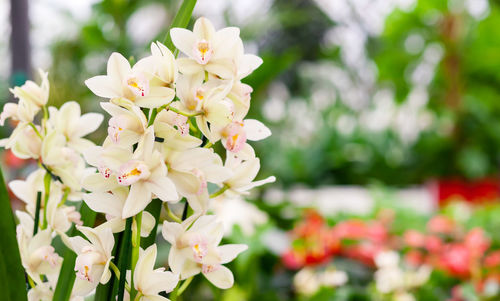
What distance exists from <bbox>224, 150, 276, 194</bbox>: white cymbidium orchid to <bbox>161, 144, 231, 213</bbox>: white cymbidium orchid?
1.0 inches

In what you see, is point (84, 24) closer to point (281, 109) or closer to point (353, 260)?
point (281, 109)

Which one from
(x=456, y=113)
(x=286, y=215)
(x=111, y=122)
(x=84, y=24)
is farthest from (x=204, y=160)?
(x=84, y=24)

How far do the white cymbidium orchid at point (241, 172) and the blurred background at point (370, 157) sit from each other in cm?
44

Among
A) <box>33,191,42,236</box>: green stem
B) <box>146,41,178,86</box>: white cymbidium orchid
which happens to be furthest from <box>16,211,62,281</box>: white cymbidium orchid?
<box>146,41,178,86</box>: white cymbidium orchid

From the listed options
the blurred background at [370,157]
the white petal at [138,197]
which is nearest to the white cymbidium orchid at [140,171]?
the white petal at [138,197]

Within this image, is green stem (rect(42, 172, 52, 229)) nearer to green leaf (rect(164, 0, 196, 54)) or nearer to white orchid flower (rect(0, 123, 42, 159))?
white orchid flower (rect(0, 123, 42, 159))

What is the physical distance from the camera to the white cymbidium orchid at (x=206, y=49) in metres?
0.24

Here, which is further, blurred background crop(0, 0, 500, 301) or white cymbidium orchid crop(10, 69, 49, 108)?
blurred background crop(0, 0, 500, 301)

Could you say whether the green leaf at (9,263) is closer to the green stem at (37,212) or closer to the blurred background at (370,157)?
the green stem at (37,212)

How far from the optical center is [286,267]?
2.81 feet

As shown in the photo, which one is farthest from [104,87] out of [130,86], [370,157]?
[370,157]

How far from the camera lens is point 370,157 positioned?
2.01 meters

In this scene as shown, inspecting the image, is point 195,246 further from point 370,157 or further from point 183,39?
point 370,157

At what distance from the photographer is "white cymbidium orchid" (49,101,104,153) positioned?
0.30 metres
